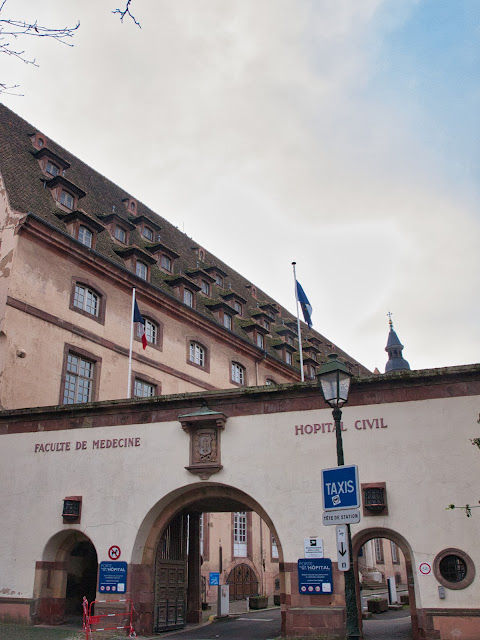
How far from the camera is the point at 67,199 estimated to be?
84.9 ft

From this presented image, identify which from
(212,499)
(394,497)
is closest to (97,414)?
(212,499)

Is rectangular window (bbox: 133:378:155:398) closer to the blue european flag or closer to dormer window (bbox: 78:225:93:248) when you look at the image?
dormer window (bbox: 78:225:93:248)

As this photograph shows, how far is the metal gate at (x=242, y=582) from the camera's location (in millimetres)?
28897

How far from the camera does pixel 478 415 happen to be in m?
14.0

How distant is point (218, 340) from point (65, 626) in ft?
58.6

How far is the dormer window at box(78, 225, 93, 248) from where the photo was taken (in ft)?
80.6

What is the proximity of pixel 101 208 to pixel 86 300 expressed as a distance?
23.0ft

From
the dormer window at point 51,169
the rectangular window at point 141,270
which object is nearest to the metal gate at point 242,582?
the rectangular window at point 141,270

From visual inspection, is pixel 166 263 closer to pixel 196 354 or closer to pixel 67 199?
pixel 196 354

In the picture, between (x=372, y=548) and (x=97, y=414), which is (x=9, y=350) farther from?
(x=372, y=548)

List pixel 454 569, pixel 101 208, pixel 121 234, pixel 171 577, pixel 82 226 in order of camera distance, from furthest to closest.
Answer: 1. pixel 101 208
2. pixel 121 234
3. pixel 82 226
4. pixel 171 577
5. pixel 454 569

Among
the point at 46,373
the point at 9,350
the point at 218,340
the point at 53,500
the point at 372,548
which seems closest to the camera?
the point at 53,500

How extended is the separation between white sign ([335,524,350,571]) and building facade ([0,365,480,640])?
4772 millimetres

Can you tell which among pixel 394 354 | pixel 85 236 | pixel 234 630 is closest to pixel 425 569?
pixel 234 630
